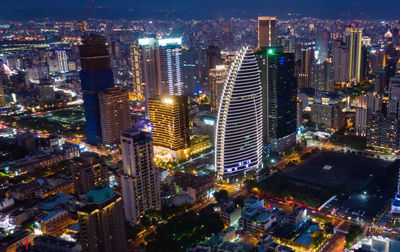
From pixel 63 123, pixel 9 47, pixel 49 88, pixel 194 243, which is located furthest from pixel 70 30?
pixel 194 243

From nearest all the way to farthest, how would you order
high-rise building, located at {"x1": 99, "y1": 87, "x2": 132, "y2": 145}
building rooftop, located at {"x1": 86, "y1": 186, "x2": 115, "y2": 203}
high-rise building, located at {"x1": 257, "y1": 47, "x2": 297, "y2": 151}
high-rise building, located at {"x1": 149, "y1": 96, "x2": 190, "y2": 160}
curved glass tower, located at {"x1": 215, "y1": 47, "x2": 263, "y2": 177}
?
building rooftop, located at {"x1": 86, "y1": 186, "x2": 115, "y2": 203}, curved glass tower, located at {"x1": 215, "y1": 47, "x2": 263, "y2": 177}, high-rise building, located at {"x1": 149, "y1": 96, "x2": 190, "y2": 160}, high-rise building, located at {"x1": 257, "y1": 47, "x2": 297, "y2": 151}, high-rise building, located at {"x1": 99, "y1": 87, "x2": 132, "y2": 145}

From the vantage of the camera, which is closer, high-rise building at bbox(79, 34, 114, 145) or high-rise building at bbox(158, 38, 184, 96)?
high-rise building at bbox(79, 34, 114, 145)

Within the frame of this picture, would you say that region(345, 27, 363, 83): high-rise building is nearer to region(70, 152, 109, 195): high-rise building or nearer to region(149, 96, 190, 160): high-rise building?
region(149, 96, 190, 160): high-rise building

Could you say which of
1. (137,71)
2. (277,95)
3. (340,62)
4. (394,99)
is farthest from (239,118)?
(340,62)

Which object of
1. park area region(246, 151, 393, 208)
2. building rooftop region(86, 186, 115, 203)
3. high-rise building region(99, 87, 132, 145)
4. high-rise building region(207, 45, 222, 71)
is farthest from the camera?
high-rise building region(207, 45, 222, 71)

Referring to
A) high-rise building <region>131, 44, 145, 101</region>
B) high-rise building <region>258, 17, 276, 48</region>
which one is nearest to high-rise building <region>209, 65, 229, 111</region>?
high-rise building <region>258, 17, 276, 48</region>

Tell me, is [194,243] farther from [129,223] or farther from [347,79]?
[347,79]

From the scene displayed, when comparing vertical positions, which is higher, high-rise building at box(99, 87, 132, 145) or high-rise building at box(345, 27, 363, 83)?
high-rise building at box(345, 27, 363, 83)

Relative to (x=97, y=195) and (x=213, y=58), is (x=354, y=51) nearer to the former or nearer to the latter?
(x=213, y=58)
